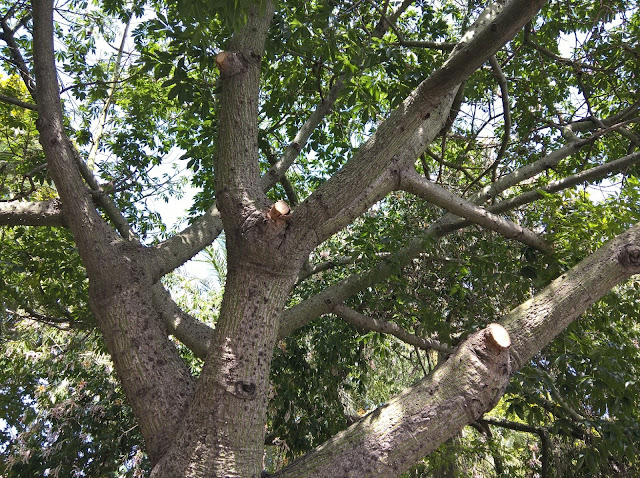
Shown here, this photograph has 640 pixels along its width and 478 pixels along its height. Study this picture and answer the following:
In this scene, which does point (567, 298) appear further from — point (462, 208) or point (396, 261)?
point (396, 261)

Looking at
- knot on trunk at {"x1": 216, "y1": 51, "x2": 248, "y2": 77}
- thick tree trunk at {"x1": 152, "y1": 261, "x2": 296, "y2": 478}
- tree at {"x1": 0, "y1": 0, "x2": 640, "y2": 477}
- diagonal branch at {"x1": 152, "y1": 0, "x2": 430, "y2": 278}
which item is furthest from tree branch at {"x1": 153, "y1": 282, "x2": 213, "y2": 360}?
knot on trunk at {"x1": 216, "y1": 51, "x2": 248, "y2": 77}

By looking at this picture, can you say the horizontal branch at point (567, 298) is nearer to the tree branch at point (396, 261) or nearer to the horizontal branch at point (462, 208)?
the horizontal branch at point (462, 208)

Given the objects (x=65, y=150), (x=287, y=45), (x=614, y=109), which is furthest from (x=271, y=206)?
(x=614, y=109)

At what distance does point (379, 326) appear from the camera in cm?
396

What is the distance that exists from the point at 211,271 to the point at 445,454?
16.9 feet

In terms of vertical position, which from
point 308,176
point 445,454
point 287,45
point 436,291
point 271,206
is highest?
point 308,176

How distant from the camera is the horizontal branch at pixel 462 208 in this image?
270 cm

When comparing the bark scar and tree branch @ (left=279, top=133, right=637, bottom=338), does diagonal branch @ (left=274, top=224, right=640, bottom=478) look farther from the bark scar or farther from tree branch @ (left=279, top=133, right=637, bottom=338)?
tree branch @ (left=279, top=133, right=637, bottom=338)

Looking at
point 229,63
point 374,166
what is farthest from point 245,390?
point 229,63

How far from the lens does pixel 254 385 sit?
212 centimetres

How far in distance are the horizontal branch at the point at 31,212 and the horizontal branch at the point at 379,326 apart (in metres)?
1.95

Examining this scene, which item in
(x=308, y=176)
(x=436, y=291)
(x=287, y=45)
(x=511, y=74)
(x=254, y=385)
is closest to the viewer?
(x=254, y=385)

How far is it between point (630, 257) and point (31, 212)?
318cm

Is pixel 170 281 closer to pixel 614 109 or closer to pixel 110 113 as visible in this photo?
pixel 110 113
